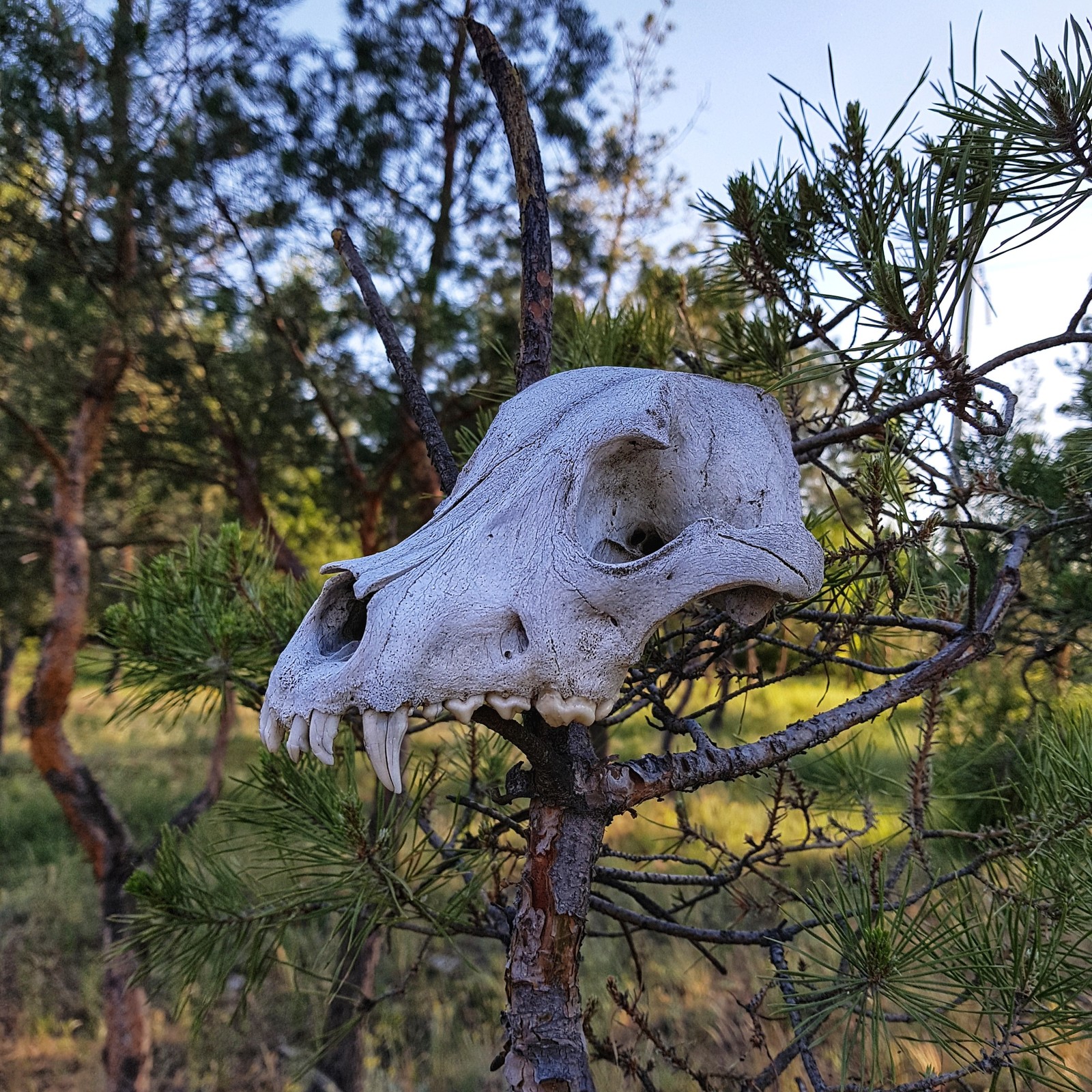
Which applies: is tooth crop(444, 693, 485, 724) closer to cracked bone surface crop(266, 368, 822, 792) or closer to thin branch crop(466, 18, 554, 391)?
cracked bone surface crop(266, 368, 822, 792)

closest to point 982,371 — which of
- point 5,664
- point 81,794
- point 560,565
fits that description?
point 560,565

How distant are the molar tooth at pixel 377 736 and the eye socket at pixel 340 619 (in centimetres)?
10

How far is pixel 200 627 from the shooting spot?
1225 millimetres

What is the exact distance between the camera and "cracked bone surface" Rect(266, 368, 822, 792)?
65 centimetres

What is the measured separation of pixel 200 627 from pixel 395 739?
2.25 feet

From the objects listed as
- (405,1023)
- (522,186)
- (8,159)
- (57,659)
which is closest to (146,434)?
(8,159)

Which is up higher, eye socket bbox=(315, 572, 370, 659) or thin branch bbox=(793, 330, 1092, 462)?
thin branch bbox=(793, 330, 1092, 462)

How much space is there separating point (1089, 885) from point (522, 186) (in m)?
1.02

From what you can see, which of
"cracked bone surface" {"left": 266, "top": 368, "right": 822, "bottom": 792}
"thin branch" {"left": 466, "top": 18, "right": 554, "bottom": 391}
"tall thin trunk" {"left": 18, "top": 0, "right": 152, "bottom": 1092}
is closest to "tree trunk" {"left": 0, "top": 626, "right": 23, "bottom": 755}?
"tall thin trunk" {"left": 18, "top": 0, "right": 152, "bottom": 1092}

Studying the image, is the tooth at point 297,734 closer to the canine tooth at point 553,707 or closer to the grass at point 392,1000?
the canine tooth at point 553,707

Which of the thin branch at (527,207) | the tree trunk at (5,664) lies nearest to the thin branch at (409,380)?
the thin branch at (527,207)

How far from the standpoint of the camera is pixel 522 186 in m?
0.99

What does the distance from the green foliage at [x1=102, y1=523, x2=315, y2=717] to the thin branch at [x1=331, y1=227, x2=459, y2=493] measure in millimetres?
402

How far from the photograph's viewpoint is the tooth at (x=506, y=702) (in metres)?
0.64
